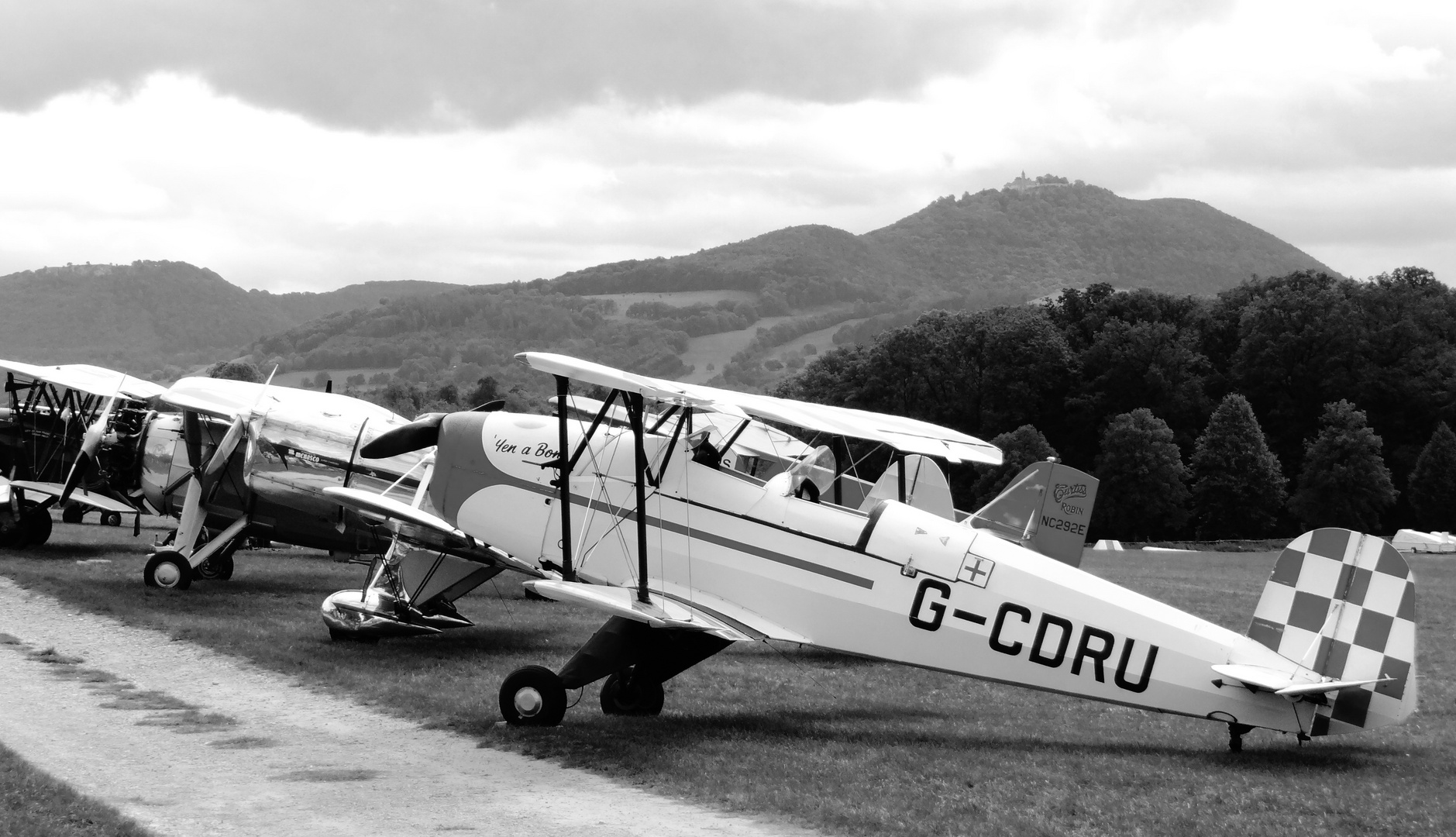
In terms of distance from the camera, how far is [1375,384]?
62062 mm

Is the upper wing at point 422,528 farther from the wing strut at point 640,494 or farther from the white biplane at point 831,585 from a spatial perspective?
the wing strut at point 640,494

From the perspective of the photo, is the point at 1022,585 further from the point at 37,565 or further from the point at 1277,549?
the point at 1277,549

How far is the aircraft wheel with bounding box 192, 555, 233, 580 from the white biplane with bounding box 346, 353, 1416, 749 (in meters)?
8.15

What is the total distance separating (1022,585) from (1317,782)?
2202 millimetres

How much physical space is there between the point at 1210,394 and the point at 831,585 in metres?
62.0

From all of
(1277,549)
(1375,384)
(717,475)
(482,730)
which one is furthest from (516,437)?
(1375,384)

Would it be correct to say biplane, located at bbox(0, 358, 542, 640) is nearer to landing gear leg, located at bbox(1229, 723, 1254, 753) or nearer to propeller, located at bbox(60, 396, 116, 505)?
propeller, located at bbox(60, 396, 116, 505)

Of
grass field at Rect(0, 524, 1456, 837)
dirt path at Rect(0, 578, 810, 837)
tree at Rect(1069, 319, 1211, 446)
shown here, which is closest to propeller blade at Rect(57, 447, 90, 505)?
grass field at Rect(0, 524, 1456, 837)

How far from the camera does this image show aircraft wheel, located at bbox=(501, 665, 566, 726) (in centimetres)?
913

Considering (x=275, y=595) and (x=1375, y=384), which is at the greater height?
(x=1375, y=384)

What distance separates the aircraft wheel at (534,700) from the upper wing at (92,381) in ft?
32.8

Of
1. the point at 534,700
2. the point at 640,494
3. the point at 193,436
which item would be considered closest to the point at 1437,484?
the point at 193,436

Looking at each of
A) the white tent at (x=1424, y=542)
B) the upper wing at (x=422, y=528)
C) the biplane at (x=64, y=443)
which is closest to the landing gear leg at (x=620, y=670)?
the upper wing at (x=422, y=528)

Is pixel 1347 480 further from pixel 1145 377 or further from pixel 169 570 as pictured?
pixel 169 570
